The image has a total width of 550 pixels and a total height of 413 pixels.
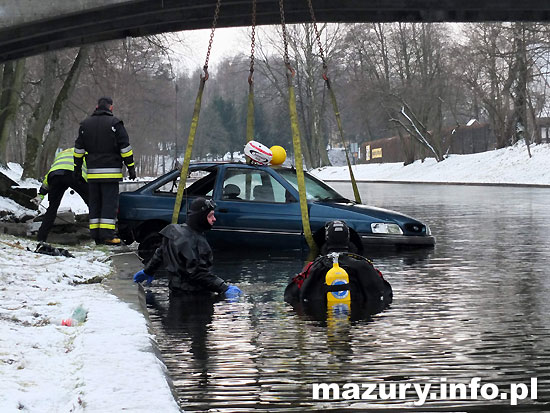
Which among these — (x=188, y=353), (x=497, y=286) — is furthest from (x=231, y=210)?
(x=188, y=353)

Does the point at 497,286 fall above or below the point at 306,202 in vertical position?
below

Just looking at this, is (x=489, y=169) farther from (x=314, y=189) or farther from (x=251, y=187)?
(x=251, y=187)

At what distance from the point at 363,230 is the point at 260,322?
5715mm

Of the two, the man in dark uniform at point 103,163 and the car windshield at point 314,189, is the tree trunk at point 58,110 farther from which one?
the car windshield at point 314,189

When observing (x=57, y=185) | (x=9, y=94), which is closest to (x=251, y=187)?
(x=57, y=185)

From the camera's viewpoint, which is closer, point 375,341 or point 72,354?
point 72,354

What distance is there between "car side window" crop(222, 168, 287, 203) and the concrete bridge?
644 centimetres

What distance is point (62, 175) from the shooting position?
15.0 metres

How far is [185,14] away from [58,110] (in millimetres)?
15584

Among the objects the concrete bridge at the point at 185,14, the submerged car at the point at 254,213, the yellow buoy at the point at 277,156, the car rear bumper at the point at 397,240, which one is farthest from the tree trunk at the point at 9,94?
the car rear bumper at the point at 397,240

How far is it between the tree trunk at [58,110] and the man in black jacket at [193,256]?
24703 mm

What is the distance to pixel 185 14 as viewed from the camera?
71.8 feet

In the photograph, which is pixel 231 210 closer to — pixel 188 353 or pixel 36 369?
pixel 188 353

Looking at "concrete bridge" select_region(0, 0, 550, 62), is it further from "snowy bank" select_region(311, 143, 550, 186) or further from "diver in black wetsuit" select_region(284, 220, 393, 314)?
"snowy bank" select_region(311, 143, 550, 186)
